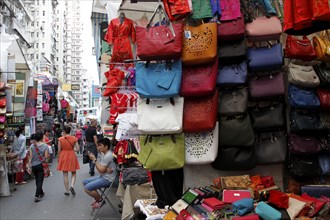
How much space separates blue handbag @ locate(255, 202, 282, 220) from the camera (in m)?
3.01

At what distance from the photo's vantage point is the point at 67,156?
9930 mm

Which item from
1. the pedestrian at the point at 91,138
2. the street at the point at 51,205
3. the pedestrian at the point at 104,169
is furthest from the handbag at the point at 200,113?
the pedestrian at the point at 91,138

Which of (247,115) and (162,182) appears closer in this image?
(247,115)

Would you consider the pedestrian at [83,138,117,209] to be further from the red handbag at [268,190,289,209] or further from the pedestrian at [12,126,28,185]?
the pedestrian at [12,126,28,185]

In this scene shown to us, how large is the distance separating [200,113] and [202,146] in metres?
0.36

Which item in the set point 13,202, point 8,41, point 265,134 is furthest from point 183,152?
point 8,41

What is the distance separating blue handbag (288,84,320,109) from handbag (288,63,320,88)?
66 millimetres

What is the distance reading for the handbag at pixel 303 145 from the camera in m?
3.67

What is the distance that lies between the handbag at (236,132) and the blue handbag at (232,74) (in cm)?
37

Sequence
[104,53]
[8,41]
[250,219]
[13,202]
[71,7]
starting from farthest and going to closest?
[71,7] → [8,41] → [13,202] → [104,53] → [250,219]

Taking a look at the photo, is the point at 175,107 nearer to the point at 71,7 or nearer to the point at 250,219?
the point at 250,219

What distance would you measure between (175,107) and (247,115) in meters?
0.75

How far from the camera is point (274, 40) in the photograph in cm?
360

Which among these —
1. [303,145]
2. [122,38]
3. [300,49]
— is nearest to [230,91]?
[300,49]
